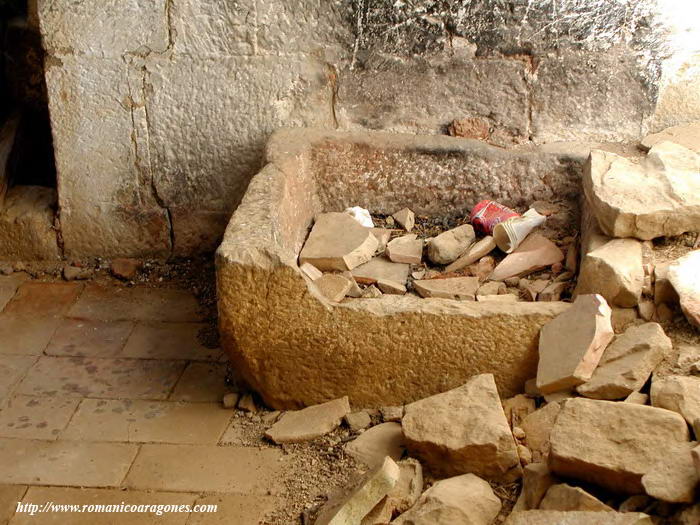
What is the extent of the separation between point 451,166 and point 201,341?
131 centimetres

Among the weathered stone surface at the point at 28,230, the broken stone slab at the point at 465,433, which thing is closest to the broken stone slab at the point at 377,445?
the broken stone slab at the point at 465,433

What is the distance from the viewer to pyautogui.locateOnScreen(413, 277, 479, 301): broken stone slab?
332 cm

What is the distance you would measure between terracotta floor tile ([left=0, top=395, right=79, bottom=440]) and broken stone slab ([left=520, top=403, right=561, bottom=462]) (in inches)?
65.9

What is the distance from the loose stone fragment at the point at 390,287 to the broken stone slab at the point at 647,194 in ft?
2.51

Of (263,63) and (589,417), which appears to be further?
(263,63)

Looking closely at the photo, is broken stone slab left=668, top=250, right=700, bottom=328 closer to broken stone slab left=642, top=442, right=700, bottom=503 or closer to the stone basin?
the stone basin

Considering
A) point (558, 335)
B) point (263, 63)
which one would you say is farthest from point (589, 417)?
point (263, 63)

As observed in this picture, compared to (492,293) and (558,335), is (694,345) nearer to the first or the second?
(558,335)

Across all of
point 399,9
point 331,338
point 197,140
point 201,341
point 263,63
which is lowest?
point 201,341

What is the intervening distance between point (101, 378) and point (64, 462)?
1.81ft

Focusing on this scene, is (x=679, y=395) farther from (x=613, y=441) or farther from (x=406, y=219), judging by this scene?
(x=406, y=219)

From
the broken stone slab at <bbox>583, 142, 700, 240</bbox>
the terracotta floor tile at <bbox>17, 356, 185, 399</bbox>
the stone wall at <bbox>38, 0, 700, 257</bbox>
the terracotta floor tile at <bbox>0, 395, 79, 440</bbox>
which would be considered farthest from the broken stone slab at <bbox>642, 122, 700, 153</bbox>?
the terracotta floor tile at <bbox>0, 395, 79, 440</bbox>

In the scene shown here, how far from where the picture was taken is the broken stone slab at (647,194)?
3088 mm

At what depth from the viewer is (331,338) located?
3.05 m
